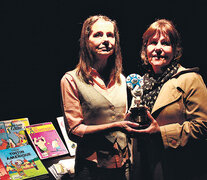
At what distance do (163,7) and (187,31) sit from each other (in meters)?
0.47

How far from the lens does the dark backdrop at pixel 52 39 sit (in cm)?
295

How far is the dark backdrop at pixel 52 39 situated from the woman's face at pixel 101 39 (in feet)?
3.78

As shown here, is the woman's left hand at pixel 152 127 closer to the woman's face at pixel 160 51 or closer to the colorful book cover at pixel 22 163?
the woman's face at pixel 160 51

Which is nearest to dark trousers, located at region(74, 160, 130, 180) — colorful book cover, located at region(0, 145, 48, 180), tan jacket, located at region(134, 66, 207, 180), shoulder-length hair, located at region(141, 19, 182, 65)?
tan jacket, located at region(134, 66, 207, 180)

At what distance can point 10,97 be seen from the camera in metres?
3.01

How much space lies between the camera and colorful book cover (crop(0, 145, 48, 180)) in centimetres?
246

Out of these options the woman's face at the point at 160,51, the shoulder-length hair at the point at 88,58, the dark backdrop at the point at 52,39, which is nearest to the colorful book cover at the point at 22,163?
the dark backdrop at the point at 52,39

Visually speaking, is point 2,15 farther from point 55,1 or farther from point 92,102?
point 92,102

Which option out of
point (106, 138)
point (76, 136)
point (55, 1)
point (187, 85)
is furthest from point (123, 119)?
point (55, 1)

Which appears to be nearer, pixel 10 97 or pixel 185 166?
pixel 185 166

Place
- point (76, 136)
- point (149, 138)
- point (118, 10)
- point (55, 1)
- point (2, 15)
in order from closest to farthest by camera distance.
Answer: point (76, 136) < point (149, 138) < point (2, 15) < point (55, 1) < point (118, 10)

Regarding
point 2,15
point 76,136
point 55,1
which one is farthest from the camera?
point 55,1

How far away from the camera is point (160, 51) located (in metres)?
2.12

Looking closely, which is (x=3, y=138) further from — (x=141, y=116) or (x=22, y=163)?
(x=141, y=116)
